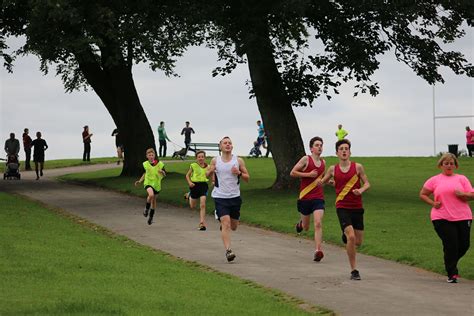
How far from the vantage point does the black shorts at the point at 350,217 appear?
657 inches

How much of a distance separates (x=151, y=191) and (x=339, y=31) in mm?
10214

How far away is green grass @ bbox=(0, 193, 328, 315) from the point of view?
42.1ft

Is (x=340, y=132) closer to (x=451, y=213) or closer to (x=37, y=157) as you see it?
(x=37, y=157)

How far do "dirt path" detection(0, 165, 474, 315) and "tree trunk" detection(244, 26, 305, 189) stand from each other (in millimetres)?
5032

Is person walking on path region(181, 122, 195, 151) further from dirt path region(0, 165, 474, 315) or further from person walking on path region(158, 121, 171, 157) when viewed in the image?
dirt path region(0, 165, 474, 315)

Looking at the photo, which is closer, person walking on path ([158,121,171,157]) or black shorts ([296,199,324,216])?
black shorts ([296,199,324,216])

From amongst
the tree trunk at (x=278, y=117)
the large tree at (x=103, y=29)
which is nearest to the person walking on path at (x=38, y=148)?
the large tree at (x=103, y=29)

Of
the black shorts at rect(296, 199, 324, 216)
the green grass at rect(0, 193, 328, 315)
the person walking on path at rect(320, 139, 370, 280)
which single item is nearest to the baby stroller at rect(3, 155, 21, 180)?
the green grass at rect(0, 193, 328, 315)

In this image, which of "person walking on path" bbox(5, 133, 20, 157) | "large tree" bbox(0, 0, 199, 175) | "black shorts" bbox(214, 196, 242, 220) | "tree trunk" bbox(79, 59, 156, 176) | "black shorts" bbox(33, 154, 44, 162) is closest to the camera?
"black shorts" bbox(214, 196, 242, 220)

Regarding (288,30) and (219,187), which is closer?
(219,187)

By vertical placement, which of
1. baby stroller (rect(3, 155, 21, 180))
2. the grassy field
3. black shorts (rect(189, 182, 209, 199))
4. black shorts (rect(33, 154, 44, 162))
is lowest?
the grassy field

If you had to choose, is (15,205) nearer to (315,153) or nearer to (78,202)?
(78,202)

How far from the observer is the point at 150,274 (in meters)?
16.5

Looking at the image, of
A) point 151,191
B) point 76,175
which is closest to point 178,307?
point 151,191
